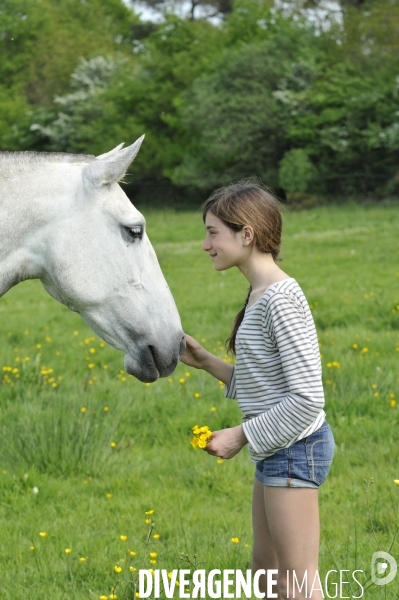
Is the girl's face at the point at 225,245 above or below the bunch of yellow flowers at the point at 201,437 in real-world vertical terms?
above

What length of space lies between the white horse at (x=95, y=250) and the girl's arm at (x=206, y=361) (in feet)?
0.56

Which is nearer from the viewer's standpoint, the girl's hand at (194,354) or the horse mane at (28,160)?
the horse mane at (28,160)

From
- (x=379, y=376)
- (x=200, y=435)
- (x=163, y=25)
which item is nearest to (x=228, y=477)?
(x=379, y=376)

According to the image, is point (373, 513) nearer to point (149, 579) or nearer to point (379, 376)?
point (149, 579)

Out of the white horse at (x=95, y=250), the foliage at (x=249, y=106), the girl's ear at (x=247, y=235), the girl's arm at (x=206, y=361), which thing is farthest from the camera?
the foliage at (x=249, y=106)

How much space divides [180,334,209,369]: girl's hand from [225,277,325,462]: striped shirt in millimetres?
382

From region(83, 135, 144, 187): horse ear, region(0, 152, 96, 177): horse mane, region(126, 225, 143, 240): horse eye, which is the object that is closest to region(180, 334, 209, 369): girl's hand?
region(126, 225, 143, 240): horse eye

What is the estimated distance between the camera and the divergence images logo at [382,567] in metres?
2.96

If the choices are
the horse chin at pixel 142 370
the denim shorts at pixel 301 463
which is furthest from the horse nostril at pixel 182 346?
the denim shorts at pixel 301 463

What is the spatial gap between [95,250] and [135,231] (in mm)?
165

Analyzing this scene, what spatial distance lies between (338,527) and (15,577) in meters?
1.61

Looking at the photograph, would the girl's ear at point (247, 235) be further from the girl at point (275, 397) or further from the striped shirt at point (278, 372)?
the striped shirt at point (278, 372)

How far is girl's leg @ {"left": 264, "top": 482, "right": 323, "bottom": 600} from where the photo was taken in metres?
2.29

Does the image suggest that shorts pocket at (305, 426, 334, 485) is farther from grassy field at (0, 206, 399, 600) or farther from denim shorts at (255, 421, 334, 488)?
grassy field at (0, 206, 399, 600)
